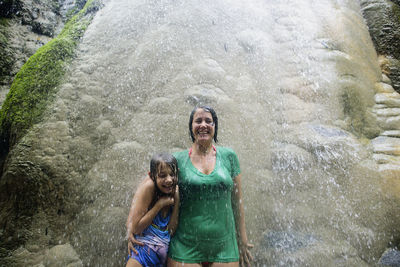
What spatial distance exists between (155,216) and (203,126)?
91 cm

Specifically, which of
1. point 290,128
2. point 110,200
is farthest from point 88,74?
point 290,128

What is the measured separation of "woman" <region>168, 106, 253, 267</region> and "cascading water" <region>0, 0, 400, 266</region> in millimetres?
853

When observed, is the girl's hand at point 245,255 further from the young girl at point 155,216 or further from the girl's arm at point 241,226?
the young girl at point 155,216

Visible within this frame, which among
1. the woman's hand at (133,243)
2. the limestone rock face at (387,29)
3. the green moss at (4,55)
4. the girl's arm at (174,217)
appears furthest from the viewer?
the limestone rock face at (387,29)

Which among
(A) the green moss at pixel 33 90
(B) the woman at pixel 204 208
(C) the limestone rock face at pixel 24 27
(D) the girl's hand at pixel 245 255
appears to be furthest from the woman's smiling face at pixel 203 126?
(C) the limestone rock face at pixel 24 27

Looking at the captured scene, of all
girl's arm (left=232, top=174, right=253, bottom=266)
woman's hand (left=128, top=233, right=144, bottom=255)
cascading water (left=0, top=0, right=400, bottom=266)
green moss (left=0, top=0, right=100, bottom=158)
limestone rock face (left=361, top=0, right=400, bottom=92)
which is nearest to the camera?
woman's hand (left=128, top=233, right=144, bottom=255)

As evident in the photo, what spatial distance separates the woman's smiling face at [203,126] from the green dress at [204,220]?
282 mm

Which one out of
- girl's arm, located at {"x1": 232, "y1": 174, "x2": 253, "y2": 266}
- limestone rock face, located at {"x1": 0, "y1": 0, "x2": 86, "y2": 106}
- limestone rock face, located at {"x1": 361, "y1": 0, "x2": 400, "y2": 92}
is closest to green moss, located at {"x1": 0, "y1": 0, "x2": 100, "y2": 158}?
limestone rock face, located at {"x1": 0, "y1": 0, "x2": 86, "y2": 106}

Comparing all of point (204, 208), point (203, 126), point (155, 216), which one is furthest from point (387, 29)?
point (155, 216)

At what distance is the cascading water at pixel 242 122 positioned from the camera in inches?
106

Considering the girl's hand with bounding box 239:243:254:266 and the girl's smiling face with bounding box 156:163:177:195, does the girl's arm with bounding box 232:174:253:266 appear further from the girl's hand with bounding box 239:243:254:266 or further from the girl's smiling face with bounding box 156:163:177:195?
the girl's smiling face with bounding box 156:163:177:195

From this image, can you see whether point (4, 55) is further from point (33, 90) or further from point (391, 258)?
point (391, 258)

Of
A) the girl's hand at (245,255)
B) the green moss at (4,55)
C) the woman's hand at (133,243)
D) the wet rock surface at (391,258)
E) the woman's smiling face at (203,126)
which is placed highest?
the woman's smiling face at (203,126)

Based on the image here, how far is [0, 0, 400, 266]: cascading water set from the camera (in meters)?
2.70
